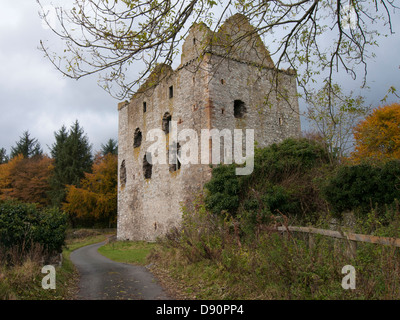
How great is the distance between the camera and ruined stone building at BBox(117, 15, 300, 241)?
1571cm

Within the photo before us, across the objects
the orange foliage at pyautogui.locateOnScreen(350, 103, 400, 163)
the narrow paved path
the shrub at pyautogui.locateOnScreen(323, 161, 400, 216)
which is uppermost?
the orange foliage at pyautogui.locateOnScreen(350, 103, 400, 163)

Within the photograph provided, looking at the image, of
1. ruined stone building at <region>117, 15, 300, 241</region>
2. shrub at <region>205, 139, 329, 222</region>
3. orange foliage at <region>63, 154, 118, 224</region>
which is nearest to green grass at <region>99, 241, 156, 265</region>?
ruined stone building at <region>117, 15, 300, 241</region>

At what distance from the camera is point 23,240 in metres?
8.45

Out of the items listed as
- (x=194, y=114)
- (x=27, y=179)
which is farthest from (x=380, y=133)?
(x=27, y=179)

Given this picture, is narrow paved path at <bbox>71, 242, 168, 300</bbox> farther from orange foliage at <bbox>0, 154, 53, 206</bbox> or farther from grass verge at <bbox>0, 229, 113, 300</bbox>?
orange foliage at <bbox>0, 154, 53, 206</bbox>

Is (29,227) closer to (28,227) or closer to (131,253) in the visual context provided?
(28,227)

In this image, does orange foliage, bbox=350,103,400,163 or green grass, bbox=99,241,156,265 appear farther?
orange foliage, bbox=350,103,400,163

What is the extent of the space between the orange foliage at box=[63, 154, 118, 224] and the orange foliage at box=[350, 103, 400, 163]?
2339cm

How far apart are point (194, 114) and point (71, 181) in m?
25.2

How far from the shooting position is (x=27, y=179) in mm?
36469

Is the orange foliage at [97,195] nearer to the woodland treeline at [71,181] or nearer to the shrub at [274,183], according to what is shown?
the woodland treeline at [71,181]
